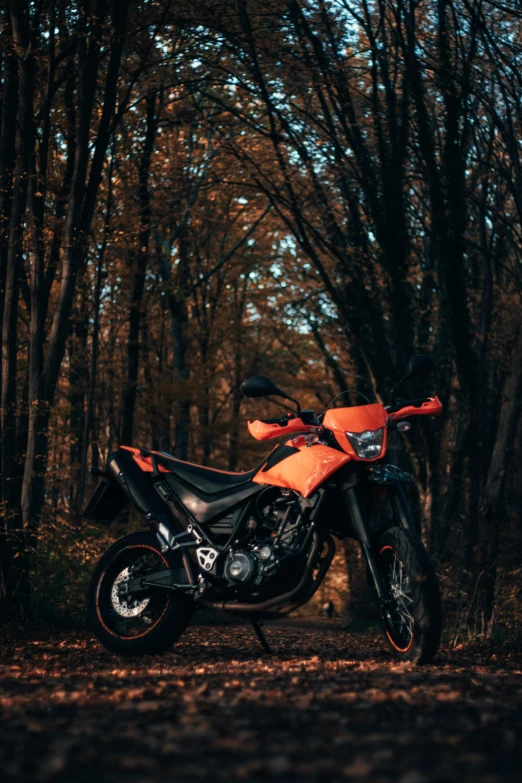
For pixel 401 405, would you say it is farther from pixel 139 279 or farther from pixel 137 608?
pixel 139 279

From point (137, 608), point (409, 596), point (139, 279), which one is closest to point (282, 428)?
point (409, 596)

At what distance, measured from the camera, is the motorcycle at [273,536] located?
6.00 metres

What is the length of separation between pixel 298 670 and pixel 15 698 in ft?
5.75

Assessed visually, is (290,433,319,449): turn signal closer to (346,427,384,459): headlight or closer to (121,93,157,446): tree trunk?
(346,427,384,459): headlight

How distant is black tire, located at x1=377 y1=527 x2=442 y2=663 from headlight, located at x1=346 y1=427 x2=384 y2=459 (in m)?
0.47

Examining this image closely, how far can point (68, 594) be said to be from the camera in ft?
32.0

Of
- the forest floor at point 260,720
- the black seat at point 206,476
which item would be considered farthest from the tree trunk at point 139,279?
the forest floor at point 260,720

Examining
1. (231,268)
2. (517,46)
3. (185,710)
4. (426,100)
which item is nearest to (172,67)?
(426,100)

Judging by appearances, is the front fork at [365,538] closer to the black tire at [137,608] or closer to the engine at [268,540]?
the engine at [268,540]

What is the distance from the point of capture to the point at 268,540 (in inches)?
251

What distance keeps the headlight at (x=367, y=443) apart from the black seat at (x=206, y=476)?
0.82 meters

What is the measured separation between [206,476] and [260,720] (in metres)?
3.13

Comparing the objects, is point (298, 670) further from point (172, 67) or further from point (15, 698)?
point (172, 67)

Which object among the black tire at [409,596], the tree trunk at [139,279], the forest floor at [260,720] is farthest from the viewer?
the tree trunk at [139,279]
